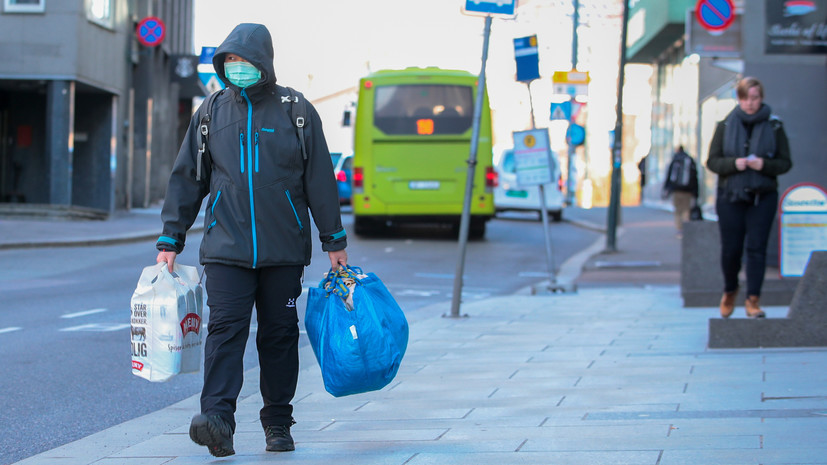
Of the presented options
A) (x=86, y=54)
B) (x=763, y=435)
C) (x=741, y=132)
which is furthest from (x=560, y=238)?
(x=763, y=435)

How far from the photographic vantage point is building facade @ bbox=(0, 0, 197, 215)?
25.4 m

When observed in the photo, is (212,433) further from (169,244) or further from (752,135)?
(752,135)

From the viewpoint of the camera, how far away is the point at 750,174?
27.0 feet

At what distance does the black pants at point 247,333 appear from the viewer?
4605 millimetres

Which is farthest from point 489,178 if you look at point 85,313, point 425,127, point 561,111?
point 85,313

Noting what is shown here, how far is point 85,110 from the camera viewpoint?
29.1 metres

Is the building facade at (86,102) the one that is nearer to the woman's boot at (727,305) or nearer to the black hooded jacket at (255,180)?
the woman's boot at (727,305)

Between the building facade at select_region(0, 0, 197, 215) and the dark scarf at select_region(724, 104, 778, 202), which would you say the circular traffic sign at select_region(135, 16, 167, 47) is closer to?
the building facade at select_region(0, 0, 197, 215)

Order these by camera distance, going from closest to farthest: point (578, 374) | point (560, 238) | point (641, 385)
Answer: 1. point (641, 385)
2. point (578, 374)
3. point (560, 238)

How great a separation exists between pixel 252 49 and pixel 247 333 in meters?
1.15

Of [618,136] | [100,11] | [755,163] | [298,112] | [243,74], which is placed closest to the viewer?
[243,74]

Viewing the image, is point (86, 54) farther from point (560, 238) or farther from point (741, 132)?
point (741, 132)

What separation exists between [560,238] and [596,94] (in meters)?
44.5

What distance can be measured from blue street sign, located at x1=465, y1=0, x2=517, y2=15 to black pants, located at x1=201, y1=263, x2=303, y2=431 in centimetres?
616
